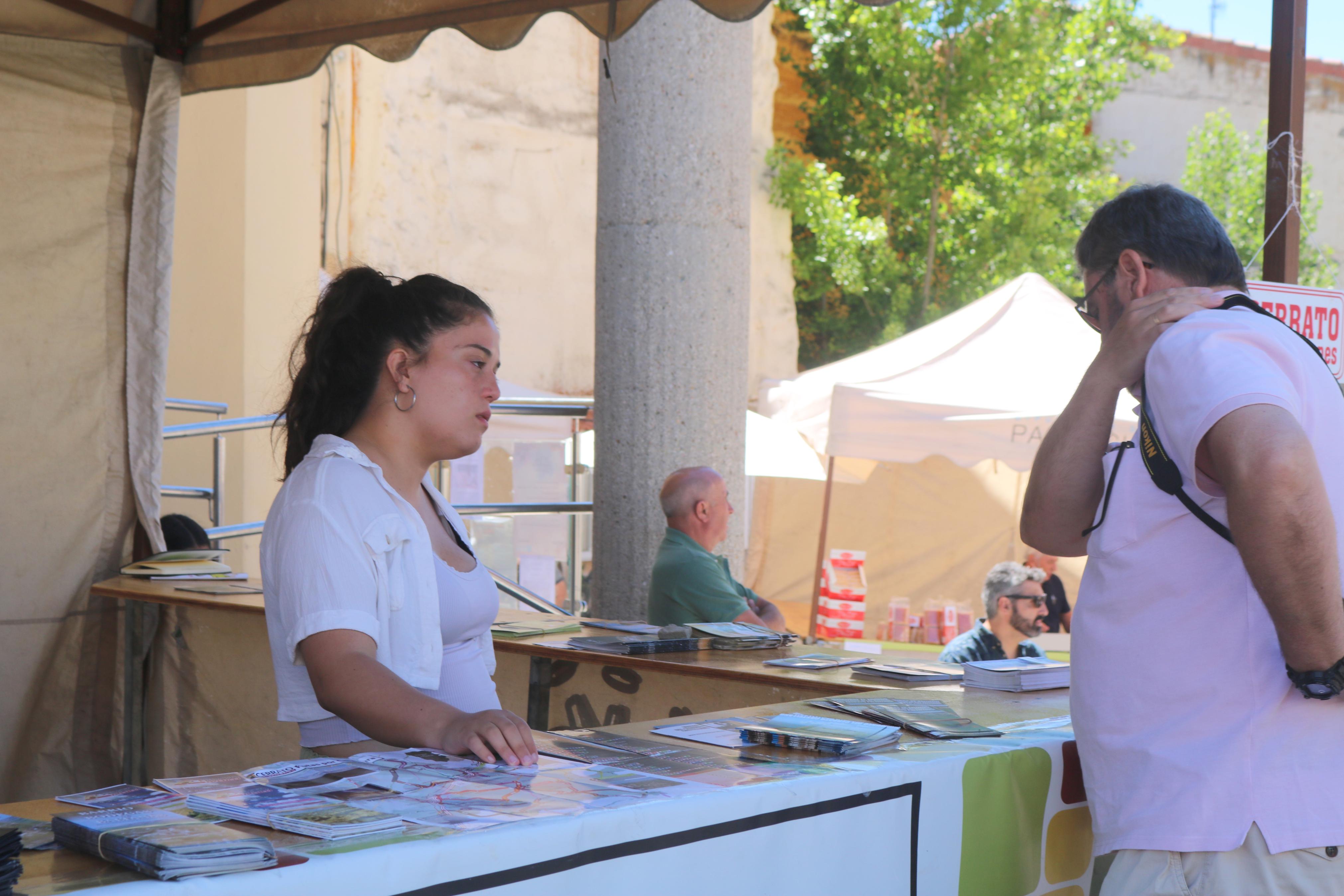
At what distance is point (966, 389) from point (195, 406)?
508 cm

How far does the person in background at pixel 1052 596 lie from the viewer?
9180 millimetres

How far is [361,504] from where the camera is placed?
2.14 meters

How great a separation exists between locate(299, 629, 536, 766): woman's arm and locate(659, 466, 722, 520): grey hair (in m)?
2.63

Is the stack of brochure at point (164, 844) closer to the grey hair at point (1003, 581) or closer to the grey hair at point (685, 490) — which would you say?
the grey hair at point (685, 490)

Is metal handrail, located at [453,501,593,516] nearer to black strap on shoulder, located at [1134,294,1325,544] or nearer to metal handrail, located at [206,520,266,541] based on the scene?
metal handrail, located at [206,520,266,541]

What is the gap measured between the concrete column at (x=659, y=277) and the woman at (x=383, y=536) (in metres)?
2.60

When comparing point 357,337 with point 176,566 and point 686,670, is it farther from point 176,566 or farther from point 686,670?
point 176,566

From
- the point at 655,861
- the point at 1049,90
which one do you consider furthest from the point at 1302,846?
the point at 1049,90

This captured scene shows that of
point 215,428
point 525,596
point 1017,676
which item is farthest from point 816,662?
point 215,428

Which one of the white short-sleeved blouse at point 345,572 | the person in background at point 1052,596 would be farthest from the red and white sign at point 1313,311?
the person in background at point 1052,596

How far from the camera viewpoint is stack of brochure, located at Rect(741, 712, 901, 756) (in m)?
1.98

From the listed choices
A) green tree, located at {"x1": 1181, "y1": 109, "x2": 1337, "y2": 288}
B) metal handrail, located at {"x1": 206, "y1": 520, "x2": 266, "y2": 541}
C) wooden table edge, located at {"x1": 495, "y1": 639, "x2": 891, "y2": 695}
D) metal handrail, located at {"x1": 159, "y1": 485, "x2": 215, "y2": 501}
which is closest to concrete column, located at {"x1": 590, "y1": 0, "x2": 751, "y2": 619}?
wooden table edge, located at {"x1": 495, "y1": 639, "x2": 891, "y2": 695}

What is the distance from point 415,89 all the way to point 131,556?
9675mm

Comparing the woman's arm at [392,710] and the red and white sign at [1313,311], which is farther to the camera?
the red and white sign at [1313,311]
